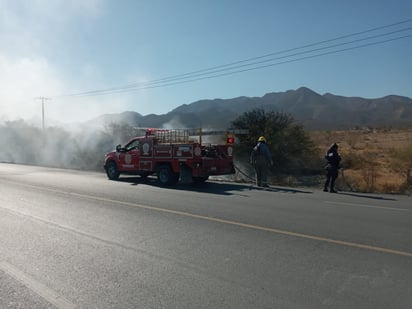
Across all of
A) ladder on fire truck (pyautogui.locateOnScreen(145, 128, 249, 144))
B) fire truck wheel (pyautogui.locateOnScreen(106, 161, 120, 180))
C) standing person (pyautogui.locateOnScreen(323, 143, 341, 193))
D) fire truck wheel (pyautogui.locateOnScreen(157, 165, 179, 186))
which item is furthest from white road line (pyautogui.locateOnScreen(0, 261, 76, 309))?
fire truck wheel (pyautogui.locateOnScreen(106, 161, 120, 180))

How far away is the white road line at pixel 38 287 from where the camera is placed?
4.74 m

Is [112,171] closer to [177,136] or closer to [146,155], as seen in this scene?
[146,155]

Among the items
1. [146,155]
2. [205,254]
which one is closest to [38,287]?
[205,254]

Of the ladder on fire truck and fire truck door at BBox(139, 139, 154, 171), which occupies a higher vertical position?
the ladder on fire truck

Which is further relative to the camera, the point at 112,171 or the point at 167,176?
the point at 112,171

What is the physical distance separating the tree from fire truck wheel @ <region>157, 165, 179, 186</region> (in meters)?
8.37

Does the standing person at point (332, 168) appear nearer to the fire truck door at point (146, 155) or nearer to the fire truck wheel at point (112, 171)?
the fire truck door at point (146, 155)

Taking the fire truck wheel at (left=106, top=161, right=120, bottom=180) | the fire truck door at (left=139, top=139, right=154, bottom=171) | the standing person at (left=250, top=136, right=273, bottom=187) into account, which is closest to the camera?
the standing person at (left=250, top=136, right=273, bottom=187)

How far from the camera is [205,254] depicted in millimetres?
6668

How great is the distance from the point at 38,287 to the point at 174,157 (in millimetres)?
12030

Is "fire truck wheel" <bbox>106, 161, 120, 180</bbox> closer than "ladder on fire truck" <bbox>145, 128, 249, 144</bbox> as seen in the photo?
No

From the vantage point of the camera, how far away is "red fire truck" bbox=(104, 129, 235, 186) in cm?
1677

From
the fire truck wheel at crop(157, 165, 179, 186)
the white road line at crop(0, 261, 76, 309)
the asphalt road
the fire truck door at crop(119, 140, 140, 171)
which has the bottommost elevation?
the white road line at crop(0, 261, 76, 309)

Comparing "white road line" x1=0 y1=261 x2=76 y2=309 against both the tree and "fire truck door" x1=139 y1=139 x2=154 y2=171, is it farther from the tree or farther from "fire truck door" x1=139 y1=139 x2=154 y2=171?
the tree
